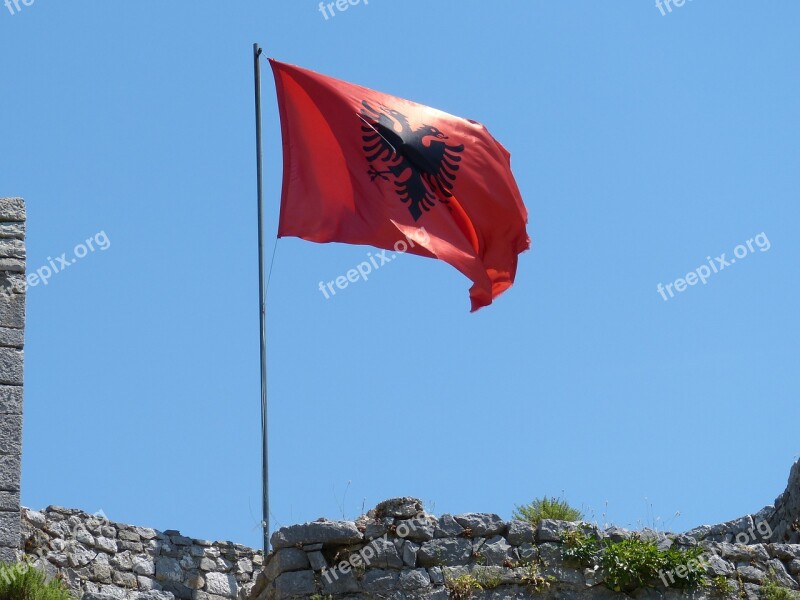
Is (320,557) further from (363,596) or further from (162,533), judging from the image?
(162,533)

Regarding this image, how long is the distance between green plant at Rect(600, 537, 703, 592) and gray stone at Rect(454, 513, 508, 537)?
3.02 feet

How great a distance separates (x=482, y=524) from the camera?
13586 millimetres

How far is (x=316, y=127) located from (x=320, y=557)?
5050 mm

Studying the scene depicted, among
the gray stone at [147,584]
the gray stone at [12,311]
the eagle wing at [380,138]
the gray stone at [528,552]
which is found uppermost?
the eagle wing at [380,138]

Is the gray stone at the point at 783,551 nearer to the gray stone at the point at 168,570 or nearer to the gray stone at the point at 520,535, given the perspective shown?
the gray stone at the point at 520,535

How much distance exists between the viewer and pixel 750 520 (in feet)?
50.4

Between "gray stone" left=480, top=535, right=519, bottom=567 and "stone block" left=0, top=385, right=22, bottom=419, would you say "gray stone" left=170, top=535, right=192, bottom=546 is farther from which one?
"gray stone" left=480, top=535, right=519, bottom=567

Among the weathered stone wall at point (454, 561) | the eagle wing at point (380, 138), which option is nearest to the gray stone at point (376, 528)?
the weathered stone wall at point (454, 561)

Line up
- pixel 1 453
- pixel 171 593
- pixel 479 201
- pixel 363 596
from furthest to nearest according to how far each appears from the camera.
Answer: pixel 479 201 → pixel 171 593 → pixel 1 453 → pixel 363 596

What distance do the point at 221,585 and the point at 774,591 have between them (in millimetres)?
5670

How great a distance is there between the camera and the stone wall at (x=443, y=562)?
43.4 feet

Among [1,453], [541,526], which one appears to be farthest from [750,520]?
[1,453]

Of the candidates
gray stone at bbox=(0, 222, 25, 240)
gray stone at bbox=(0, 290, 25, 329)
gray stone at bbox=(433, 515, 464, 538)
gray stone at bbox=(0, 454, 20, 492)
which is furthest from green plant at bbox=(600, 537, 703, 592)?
gray stone at bbox=(0, 222, 25, 240)

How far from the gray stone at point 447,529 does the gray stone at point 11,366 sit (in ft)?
14.2
